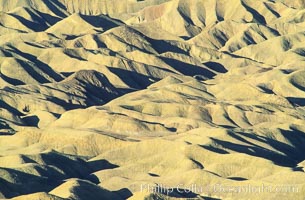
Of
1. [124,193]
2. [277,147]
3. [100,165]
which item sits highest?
[277,147]

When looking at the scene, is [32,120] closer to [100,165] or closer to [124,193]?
[100,165]

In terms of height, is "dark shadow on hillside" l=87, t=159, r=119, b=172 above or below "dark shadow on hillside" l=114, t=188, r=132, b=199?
below

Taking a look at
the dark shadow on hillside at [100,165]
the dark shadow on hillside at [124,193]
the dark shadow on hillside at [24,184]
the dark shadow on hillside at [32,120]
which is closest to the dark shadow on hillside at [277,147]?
the dark shadow on hillside at [100,165]

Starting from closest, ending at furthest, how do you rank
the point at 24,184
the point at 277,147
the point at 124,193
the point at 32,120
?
the point at 124,193 → the point at 24,184 → the point at 277,147 → the point at 32,120

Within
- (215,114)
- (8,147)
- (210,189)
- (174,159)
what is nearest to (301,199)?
(210,189)

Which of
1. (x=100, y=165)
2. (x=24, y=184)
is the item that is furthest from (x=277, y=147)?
(x=24, y=184)

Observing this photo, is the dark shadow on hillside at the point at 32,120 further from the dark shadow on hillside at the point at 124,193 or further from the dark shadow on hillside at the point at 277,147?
the dark shadow on hillside at the point at 124,193

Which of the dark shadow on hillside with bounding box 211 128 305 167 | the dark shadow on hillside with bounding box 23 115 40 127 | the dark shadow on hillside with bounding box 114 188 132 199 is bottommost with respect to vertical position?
the dark shadow on hillside with bounding box 23 115 40 127

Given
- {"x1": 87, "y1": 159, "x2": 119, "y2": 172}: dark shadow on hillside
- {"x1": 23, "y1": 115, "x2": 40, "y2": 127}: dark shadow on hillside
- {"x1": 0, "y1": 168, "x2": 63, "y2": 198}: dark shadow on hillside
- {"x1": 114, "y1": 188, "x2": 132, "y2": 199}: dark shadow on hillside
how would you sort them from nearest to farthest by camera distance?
1. {"x1": 114, "y1": 188, "x2": 132, "y2": 199}: dark shadow on hillside
2. {"x1": 0, "y1": 168, "x2": 63, "y2": 198}: dark shadow on hillside
3. {"x1": 87, "y1": 159, "x2": 119, "y2": 172}: dark shadow on hillside
4. {"x1": 23, "y1": 115, "x2": 40, "y2": 127}: dark shadow on hillside

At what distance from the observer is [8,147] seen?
161 m

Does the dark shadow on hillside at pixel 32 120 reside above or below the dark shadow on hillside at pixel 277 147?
below

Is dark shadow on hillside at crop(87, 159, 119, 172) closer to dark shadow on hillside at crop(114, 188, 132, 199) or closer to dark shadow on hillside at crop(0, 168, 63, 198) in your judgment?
dark shadow on hillside at crop(0, 168, 63, 198)

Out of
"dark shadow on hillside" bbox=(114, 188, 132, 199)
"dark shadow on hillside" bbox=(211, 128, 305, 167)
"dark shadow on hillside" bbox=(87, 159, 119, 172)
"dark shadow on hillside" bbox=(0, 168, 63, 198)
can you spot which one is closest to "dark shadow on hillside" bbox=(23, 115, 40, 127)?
"dark shadow on hillside" bbox=(87, 159, 119, 172)

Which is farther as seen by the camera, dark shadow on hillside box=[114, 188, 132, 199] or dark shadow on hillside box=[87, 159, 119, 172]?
dark shadow on hillside box=[87, 159, 119, 172]
